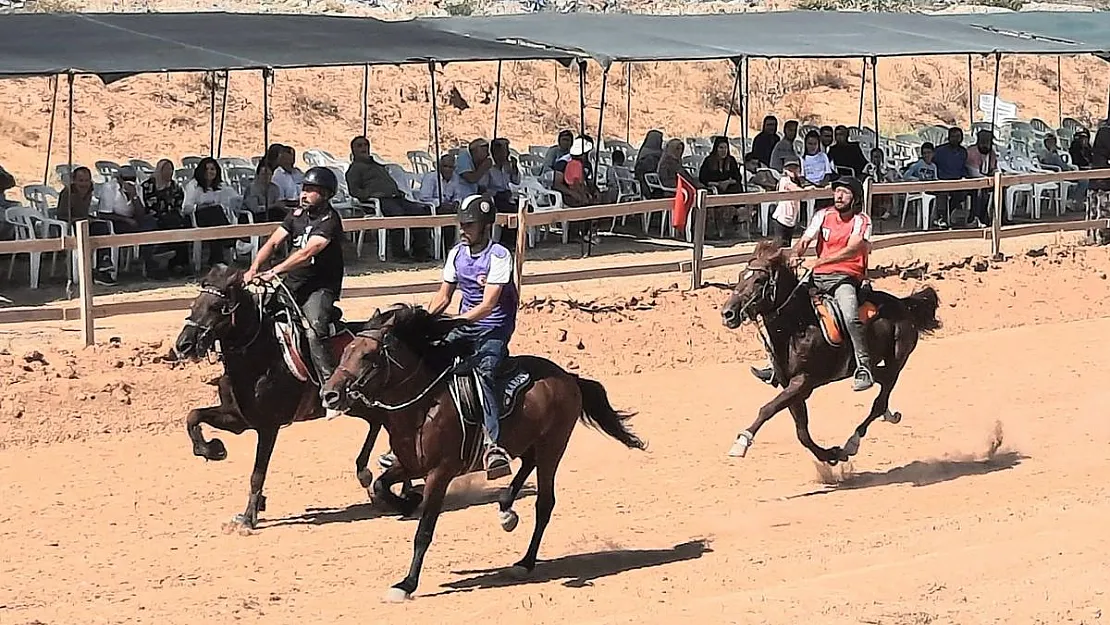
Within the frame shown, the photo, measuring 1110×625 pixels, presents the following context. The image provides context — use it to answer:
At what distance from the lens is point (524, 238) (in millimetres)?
16453

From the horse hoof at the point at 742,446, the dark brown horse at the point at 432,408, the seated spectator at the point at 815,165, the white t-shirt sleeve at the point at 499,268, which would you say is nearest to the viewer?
the dark brown horse at the point at 432,408

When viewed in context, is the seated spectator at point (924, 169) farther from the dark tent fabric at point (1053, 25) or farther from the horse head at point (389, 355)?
the horse head at point (389, 355)

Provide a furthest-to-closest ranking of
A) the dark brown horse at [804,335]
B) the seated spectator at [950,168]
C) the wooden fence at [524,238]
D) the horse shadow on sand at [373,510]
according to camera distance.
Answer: the seated spectator at [950,168], the wooden fence at [524,238], the dark brown horse at [804,335], the horse shadow on sand at [373,510]

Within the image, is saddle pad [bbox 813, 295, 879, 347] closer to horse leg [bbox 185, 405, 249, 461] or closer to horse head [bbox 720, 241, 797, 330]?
horse head [bbox 720, 241, 797, 330]

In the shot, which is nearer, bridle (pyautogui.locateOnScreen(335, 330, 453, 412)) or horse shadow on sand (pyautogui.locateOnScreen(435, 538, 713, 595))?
bridle (pyautogui.locateOnScreen(335, 330, 453, 412))

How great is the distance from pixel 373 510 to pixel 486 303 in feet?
8.66

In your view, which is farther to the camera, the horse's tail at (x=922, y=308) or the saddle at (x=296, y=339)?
the horse's tail at (x=922, y=308)

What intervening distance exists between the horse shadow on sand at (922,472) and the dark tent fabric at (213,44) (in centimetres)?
841

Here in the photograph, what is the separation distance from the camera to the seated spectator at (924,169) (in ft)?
79.3

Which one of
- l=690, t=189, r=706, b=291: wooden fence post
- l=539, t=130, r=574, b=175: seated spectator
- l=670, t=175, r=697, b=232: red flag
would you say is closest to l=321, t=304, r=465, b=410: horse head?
l=690, t=189, r=706, b=291: wooden fence post

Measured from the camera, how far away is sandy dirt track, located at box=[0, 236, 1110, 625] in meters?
8.60

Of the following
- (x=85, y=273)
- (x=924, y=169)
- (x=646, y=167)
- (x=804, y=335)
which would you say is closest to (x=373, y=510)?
(x=804, y=335)

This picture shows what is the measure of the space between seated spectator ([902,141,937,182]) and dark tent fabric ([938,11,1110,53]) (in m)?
3.89

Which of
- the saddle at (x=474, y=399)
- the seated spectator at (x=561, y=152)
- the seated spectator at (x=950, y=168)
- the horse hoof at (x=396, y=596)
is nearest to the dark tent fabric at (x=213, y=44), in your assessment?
the seated spectator at (x=561, y=152)
